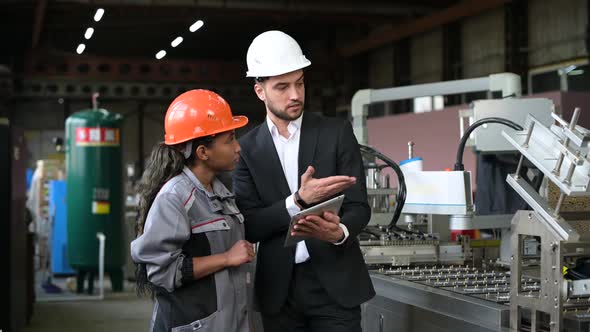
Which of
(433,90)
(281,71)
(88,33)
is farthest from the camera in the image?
(88,33)

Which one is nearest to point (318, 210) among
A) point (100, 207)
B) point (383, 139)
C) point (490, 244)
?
point (490, 244)

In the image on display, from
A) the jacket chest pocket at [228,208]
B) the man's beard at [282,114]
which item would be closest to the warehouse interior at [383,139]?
the jacket chest pocket at [228,208]

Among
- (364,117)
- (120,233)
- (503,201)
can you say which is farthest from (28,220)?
(503,201)

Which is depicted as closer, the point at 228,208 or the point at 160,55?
the point at 228,208

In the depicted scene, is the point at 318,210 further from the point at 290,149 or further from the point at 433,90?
the point at 433,90

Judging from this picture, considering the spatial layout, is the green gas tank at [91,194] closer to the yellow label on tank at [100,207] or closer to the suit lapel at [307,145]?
the yellow label on tank at [100,207]

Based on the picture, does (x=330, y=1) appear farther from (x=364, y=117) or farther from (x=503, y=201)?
(x=503, y=201)

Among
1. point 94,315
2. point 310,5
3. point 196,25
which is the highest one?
point 310,5

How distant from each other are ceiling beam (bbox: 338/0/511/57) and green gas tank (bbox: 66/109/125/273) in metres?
5.56

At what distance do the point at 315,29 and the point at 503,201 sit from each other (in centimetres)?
1294

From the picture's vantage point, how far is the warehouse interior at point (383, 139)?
6.72 ft

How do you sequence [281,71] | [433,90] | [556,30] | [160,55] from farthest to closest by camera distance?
[160,55] → [556,30] → [433,90] → [281,71]

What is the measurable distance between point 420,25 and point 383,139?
2.55 m

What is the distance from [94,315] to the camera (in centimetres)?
705
